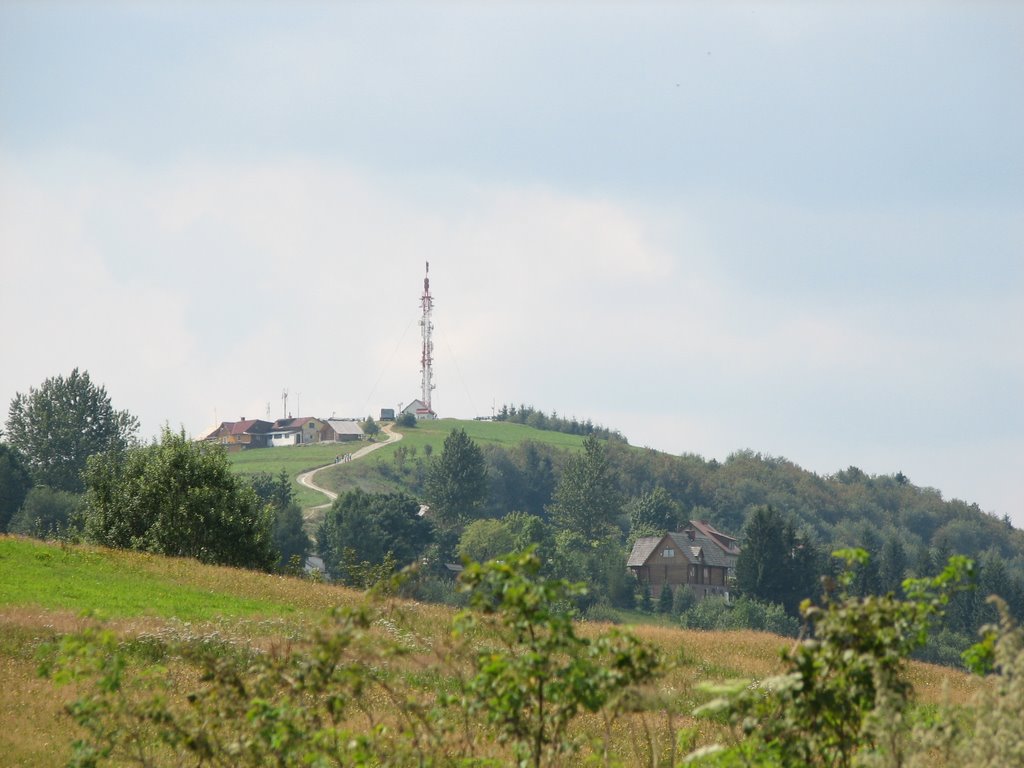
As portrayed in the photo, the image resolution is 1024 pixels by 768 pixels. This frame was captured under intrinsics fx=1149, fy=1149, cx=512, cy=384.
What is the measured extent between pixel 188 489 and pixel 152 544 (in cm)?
245

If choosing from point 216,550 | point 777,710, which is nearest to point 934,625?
point 777,710

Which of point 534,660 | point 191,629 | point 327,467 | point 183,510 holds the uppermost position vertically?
point 327,467

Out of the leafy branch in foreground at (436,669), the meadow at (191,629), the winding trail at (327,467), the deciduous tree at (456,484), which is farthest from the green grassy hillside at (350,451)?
the leafy branch in foreground at (436,669)

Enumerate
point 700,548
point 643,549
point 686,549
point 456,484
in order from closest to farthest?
point 643,549, point 686,549, point 700,548, point 456,484

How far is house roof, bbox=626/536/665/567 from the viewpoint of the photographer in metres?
139

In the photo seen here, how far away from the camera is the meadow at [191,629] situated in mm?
14750

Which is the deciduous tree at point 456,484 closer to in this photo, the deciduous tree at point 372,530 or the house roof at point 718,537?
the deciduous tree at point 372,530

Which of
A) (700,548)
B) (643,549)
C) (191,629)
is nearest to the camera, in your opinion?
(191,629)

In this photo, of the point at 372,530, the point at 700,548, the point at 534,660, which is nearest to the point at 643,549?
the point at 700,548

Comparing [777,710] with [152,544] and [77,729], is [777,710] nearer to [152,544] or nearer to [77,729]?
[77,729]

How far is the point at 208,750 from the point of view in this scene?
7.51m

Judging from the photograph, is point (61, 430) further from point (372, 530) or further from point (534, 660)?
point (534, 660)

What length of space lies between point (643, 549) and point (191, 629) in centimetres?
12076

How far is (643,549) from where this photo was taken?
14025cm
